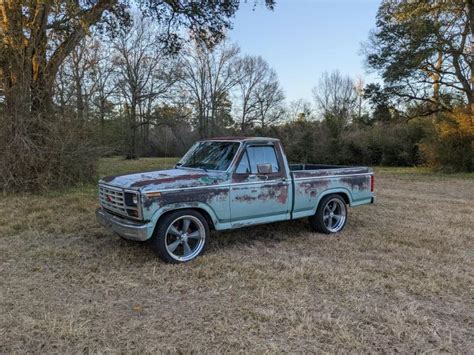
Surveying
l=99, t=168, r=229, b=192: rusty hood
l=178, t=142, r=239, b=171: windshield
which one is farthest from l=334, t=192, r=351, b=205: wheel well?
l=99, t=168, r=229, b=192: rusty hood

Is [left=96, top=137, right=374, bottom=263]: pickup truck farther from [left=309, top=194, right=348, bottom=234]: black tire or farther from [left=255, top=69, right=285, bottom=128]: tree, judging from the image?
[left=255, top=69, right=285, bottom=128]: tree

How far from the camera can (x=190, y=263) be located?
187 inches

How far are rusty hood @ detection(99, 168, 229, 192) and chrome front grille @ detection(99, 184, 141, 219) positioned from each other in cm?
8

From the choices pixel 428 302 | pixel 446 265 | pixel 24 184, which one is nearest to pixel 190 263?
pixel 428 302

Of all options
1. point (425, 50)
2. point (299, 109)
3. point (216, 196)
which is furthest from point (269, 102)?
Result: point (216, 196)

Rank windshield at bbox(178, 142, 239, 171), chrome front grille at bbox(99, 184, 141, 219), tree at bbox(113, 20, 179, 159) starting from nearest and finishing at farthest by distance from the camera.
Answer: chrome front grille at bbox(99, 184, 141, 219)
windshield at bbox(178, 142, 239, 171)
tree at bbox(113, 20, 179, 159)

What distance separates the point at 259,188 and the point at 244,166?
1.31 feet

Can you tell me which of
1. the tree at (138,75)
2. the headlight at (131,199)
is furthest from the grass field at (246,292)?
the tree at (138,75)

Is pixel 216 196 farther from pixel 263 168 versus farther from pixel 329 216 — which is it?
pixel 329 216

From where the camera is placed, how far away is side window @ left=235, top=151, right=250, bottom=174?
534 cm

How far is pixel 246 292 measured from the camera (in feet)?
12.8

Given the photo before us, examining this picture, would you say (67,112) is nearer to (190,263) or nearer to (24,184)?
(24,184)

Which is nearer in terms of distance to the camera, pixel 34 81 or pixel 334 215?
pixel 334 215

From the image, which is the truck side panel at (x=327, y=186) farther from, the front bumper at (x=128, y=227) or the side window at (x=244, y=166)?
the front bumper at (x=128, y=227)
